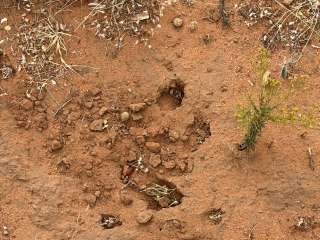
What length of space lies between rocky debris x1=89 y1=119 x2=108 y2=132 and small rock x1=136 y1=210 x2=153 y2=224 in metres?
0.58

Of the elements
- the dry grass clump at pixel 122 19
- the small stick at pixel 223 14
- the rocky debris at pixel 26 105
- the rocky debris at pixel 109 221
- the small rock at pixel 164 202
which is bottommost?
the rocky debris at pixel 109 221

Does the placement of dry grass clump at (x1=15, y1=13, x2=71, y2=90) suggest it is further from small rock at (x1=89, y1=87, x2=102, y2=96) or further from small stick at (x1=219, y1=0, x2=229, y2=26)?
small stick at (x1=219, y1=0, x2=229, y2=26)

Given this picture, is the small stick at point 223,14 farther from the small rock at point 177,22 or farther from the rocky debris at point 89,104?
the rocky debris at point 89,104

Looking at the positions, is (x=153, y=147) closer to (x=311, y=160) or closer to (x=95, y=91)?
(x=95, y=91)

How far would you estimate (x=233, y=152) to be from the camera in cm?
351

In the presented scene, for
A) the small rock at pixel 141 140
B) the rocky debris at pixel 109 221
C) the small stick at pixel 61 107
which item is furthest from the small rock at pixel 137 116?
the rocky debris at pixel 109 221

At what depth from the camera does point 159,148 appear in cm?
362

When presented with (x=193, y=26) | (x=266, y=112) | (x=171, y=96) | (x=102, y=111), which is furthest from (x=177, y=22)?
(x=266, y=112)

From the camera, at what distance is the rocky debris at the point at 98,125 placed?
12.0 ft

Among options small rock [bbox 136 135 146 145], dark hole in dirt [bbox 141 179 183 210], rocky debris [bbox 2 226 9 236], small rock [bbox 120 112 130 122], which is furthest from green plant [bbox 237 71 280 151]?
rocky debris [bbox 2 226 9 236]

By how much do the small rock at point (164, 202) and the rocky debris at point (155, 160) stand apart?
0.68 ft

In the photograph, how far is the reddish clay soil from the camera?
3369mm

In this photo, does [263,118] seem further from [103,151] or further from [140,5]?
[140,5]

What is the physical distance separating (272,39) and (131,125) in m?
1.04
